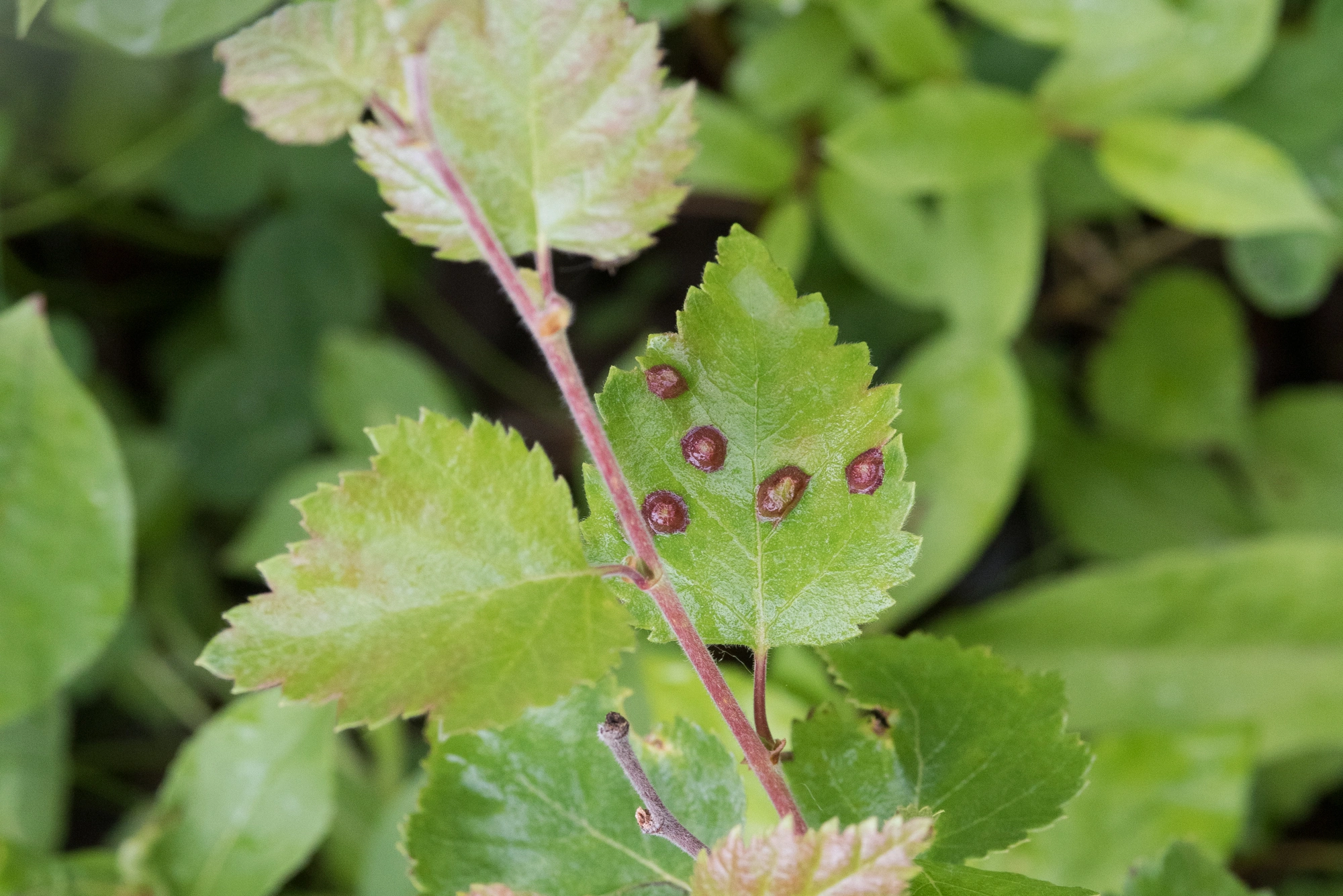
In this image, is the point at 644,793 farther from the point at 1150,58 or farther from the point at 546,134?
the point at 1150,58

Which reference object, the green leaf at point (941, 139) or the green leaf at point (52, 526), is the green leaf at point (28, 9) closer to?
the green leaf at point (52, 526)

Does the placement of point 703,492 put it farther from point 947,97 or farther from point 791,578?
point 947,97

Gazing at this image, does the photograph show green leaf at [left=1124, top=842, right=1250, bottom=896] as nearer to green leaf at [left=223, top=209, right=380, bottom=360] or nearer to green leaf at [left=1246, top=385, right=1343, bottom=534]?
green leaf at [left=1246, top=385, right=1343, bottom=534]

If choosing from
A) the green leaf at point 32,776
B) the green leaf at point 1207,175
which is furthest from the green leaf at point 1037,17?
the green leaf at point 32,776

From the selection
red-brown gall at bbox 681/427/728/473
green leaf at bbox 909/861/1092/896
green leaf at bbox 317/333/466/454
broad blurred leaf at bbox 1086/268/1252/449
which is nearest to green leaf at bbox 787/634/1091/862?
green leaf at bbox 909/861/1092/896

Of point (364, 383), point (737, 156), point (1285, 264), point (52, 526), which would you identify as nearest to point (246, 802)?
point (52, 526)
